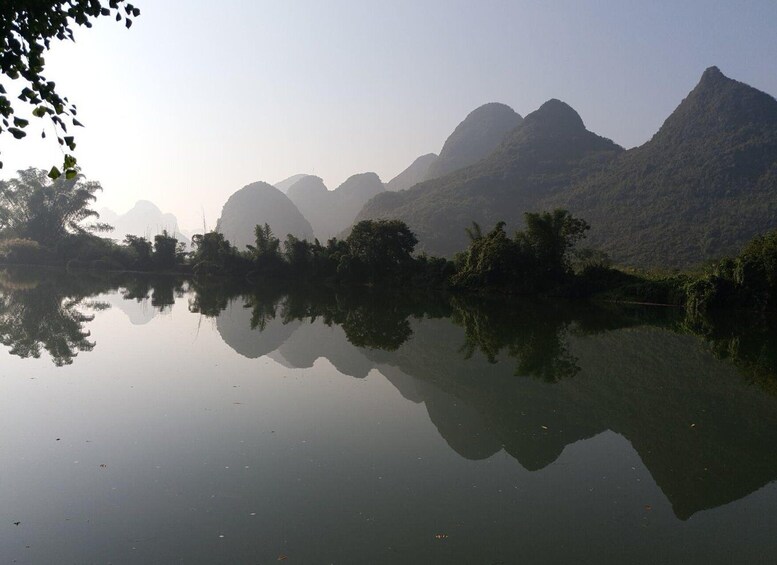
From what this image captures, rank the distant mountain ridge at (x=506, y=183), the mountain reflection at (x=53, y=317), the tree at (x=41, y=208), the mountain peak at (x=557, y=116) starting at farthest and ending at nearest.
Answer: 1. the mountain peak at (x=557, y=116)
2. the distant mountain ridge at (x=506, y=183)
3. the tree at (x=41, y=208)
4. the mountain reflection at (x=53, y=317)

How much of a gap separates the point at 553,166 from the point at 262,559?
94.6 metres

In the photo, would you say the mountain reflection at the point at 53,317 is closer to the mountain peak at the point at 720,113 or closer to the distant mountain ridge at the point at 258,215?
the mountain peak at the point at 720,113

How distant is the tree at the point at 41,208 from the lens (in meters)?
52.1

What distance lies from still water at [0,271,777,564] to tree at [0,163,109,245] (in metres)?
48.1

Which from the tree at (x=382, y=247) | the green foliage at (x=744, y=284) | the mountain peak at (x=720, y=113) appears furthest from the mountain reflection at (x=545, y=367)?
the mountain peak at (x=720, y=113)

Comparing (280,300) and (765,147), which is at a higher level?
(765,147)

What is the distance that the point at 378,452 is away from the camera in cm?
576

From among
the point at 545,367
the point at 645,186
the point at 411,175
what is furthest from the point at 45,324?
the point at 411,175

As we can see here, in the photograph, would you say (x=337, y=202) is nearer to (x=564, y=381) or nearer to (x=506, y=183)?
(x=506, y=183)

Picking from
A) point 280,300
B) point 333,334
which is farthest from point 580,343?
point 280,300

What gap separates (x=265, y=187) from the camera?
547 feet

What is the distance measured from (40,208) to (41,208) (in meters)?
0.10

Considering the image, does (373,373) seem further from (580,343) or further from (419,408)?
(580,343)

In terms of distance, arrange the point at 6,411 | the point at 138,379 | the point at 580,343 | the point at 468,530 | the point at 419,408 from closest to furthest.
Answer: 1. the point at 468,530
2. the point at 6,411
3. the point at 419,408
4. the point at 138,379
5. the point at 580,343
